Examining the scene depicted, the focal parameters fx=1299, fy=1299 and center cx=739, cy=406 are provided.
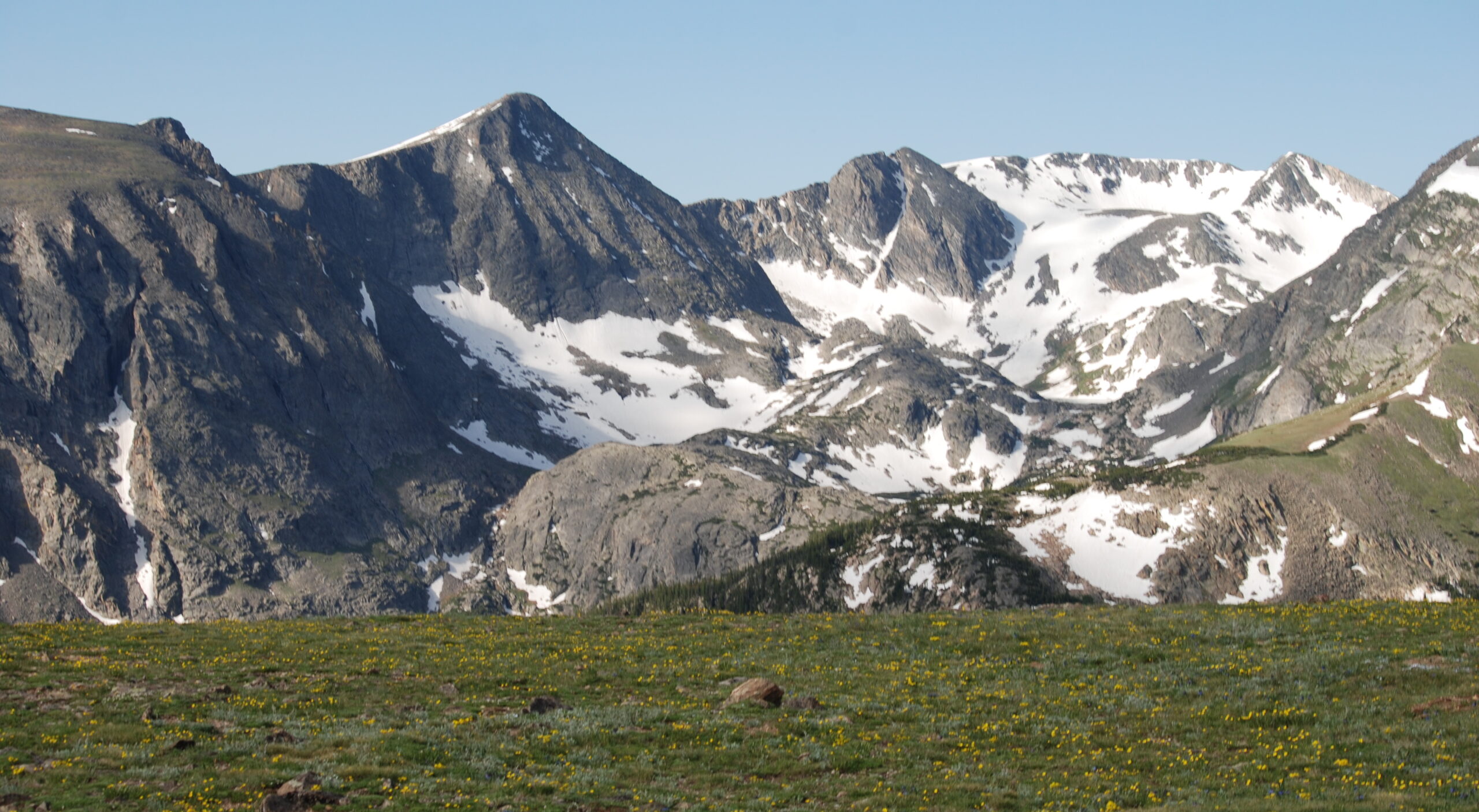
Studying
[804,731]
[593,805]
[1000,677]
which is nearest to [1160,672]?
[1000,677]

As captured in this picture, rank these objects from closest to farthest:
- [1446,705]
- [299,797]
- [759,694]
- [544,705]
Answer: [299,797], [1446,705], [544,705], [759,694]

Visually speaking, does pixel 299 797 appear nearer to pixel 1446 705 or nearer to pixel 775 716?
pixel 775 716

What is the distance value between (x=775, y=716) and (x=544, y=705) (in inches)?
306

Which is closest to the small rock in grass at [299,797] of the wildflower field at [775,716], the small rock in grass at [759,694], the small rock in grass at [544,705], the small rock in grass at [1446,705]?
the wildflower field at [775,716]

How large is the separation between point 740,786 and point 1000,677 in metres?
17.6

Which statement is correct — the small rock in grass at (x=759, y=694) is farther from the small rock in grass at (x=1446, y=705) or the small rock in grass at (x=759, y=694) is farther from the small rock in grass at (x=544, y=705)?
the small rock in grass at (x=1446, y=705)

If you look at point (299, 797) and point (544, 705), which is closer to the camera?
point (299, 797)

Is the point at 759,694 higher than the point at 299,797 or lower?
higher

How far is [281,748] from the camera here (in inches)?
1460

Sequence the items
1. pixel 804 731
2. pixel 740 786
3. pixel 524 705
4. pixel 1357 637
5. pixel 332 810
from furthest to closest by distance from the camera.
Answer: pixel 1357 637, pixel 524 705, pixel 804 731, pixel 740 786, pixel 332 810

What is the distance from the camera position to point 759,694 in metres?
44.5

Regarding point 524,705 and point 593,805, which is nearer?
point 593,805

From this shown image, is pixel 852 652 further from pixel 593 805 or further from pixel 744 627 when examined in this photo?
pixel 593 805

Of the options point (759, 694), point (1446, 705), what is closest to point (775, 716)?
point (759, 694)
